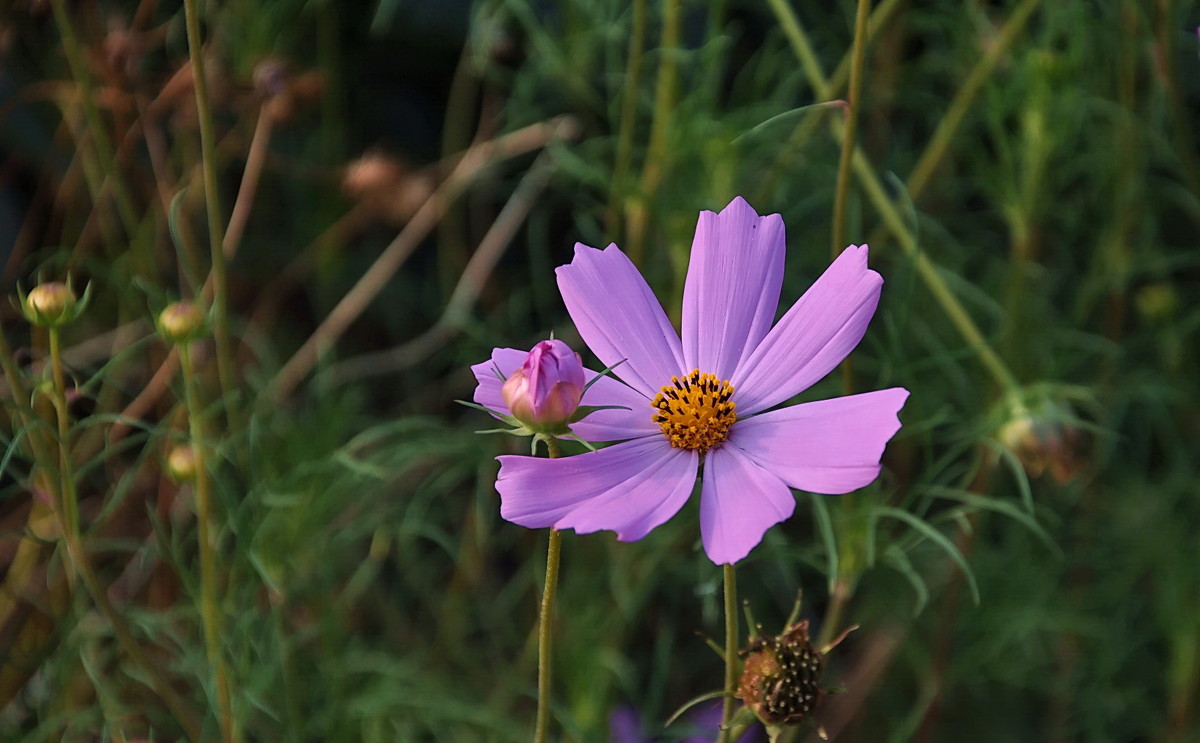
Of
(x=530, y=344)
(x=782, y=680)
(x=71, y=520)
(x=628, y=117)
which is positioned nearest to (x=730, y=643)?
(x=782, y=680)

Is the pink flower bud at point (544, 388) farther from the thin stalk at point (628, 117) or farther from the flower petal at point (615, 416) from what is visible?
the thin stalk at point (628, 117)

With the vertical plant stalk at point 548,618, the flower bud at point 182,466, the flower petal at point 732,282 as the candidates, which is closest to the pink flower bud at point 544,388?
the vertical plant stalk at point 548,618

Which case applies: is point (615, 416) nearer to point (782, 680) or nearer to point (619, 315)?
point (619, 315)

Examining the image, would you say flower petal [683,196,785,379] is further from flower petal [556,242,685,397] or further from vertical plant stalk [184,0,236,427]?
vertical plant stalk [184,0,236,427]

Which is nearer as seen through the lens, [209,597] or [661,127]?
[209,597]

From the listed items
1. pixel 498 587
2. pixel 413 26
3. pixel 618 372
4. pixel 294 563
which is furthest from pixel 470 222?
pixel 618 372

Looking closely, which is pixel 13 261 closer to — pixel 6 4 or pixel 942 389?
pixel 6 4
